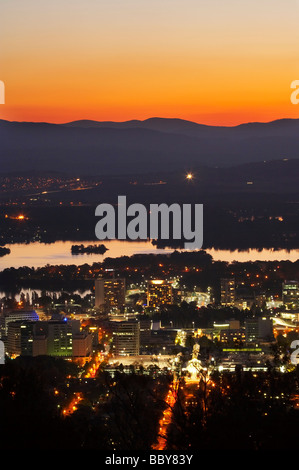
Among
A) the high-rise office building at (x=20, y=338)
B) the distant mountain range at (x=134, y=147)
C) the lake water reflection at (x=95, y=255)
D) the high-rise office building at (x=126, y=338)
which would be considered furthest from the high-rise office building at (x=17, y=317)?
the distant mountain range at (x=134, y=147)

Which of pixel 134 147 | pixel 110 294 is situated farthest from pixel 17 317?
pixel 134 147

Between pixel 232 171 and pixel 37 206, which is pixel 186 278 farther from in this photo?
pixel 232 171

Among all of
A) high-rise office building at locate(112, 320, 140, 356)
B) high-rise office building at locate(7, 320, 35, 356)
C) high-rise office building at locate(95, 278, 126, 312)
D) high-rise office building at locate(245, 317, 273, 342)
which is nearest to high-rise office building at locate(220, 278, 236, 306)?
high-rise office building at locate(95, 278, 126, 312)

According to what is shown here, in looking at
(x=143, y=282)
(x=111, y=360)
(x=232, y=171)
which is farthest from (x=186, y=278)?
(x=232, y=171)

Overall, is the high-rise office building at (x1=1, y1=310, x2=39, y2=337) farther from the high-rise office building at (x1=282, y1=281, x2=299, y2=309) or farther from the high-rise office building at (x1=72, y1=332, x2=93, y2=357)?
the high-rise office building at (x1=282, y1=281, x2=299, y2=309)

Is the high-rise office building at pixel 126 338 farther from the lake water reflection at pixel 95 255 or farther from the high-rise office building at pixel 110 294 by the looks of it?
the lake water reflection at pixel 95 255
